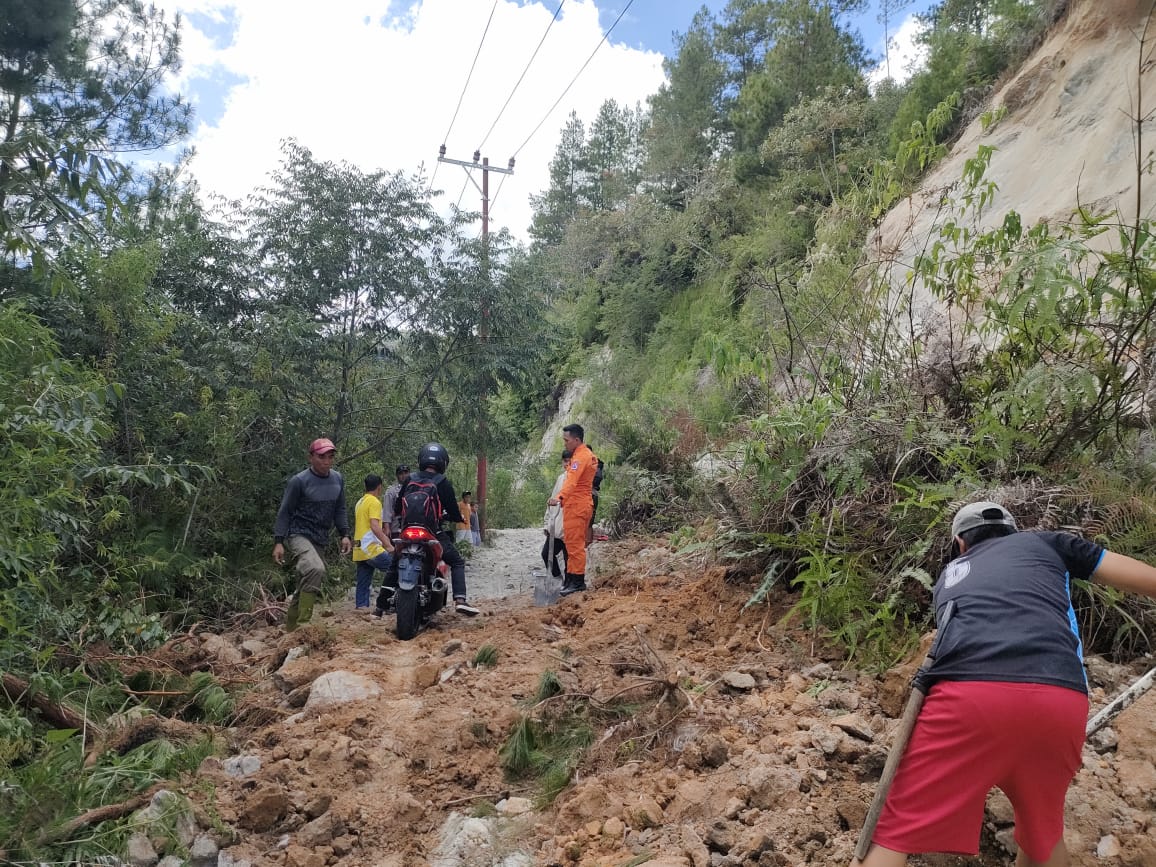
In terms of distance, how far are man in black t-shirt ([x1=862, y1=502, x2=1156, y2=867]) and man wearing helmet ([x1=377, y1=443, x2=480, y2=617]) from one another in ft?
15.4

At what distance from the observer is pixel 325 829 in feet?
11.0

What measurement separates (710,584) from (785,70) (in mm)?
18567

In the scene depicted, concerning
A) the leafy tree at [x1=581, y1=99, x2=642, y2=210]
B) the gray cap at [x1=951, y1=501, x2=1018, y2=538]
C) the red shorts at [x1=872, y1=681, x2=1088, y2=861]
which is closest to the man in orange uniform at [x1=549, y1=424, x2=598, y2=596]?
the gray cap at [x1=951, y1=501, x2=1018, y2=538]

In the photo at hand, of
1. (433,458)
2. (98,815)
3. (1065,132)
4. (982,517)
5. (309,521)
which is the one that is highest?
(1065,132)

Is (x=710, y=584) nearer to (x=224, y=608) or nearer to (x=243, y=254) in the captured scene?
(x=224, y=608)

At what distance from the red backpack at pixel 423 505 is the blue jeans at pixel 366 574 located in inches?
50.7

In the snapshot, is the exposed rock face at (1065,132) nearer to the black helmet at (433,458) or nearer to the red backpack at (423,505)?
the black helmet at (433,458)

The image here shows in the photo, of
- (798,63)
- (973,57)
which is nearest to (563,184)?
(798,63)

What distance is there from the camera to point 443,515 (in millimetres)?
6797

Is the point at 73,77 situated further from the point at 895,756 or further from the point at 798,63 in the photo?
the point at 798,63

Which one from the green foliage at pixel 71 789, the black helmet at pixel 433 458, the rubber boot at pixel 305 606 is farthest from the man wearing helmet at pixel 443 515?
the green foliage at pixel 71 789

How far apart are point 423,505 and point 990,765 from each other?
16.6 feet

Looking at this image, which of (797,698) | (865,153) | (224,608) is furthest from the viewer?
(865,153)

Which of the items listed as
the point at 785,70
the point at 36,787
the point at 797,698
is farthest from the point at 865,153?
the point at 36,787
